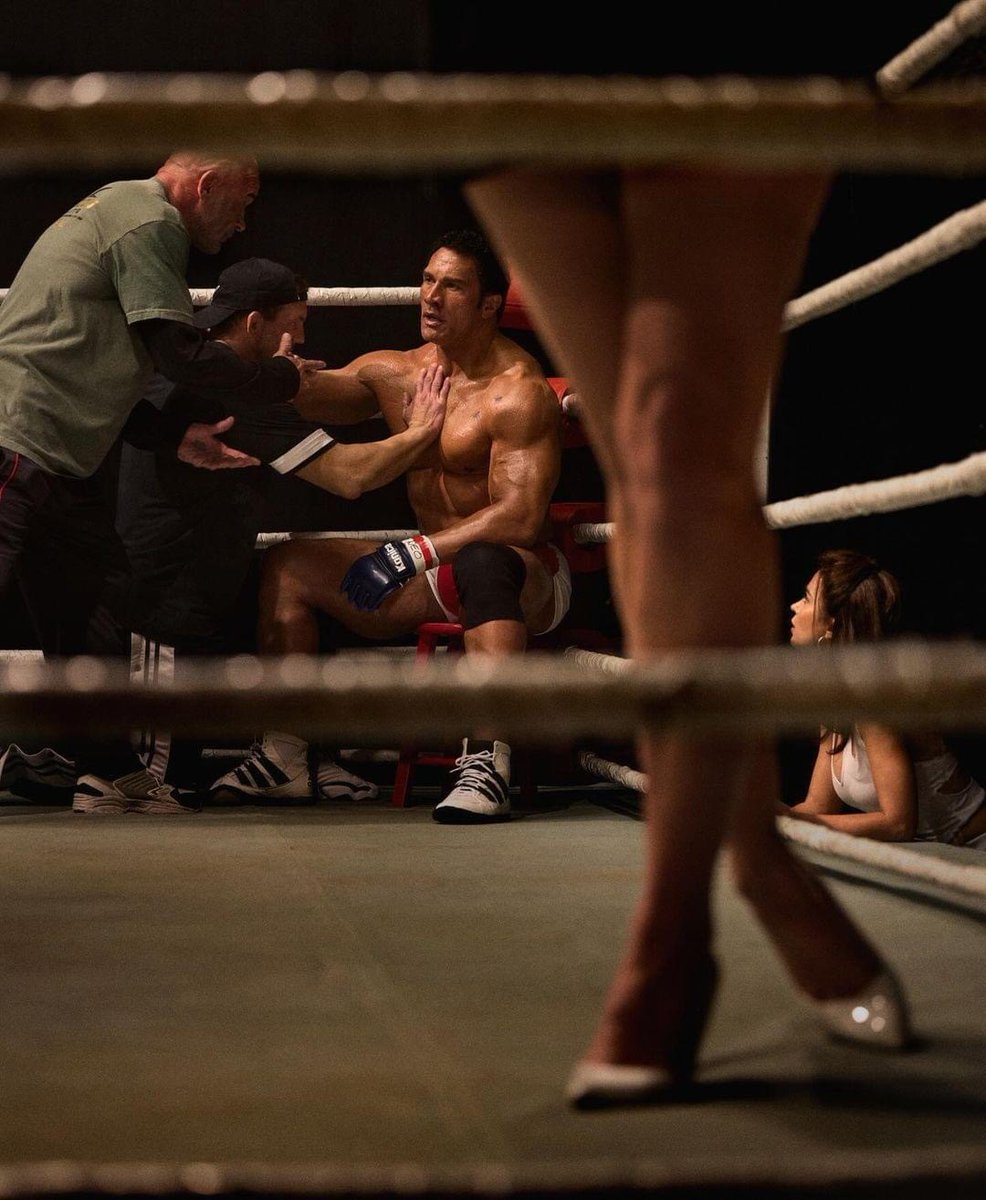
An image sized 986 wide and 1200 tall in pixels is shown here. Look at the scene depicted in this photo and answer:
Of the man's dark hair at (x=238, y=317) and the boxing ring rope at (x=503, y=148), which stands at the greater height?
the man's dark hair at (x=238, y=317)

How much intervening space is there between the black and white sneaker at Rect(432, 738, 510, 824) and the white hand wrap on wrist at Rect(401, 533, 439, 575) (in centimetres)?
41

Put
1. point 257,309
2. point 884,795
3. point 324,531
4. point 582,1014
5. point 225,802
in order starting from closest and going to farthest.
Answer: point 582,1014
point 884,795
point 225,802
point 257,309
point 324,531

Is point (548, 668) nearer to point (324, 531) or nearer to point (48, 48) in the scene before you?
point (324, 531)

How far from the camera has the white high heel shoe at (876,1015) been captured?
3.29 ft

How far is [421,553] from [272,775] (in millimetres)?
541

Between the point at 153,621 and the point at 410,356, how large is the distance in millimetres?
838

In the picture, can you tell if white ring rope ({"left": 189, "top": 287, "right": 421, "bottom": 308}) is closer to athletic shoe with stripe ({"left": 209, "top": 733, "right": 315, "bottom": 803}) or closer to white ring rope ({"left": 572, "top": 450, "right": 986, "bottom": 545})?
athletic shoe with stripe ({"left": 209, "top": 733, "right": 315, "bottom": 803})

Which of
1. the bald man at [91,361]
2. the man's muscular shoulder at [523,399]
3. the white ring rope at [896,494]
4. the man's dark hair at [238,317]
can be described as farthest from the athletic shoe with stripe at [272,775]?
the white ring rope at [896,494]

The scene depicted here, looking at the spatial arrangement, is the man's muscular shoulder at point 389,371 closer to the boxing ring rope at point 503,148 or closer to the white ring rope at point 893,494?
the white ring rope at point 893,494

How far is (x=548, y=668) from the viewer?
2.06 feet

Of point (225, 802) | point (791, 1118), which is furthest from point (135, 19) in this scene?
point (791, 1118)

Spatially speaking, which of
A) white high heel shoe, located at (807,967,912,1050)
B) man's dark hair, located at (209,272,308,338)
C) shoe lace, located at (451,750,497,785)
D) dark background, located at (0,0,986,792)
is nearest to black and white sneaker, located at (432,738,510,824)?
shoe lace, located at (451,750,497,785)

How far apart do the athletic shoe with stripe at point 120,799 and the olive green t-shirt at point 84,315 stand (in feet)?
1.96

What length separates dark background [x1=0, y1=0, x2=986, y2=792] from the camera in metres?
2.14
